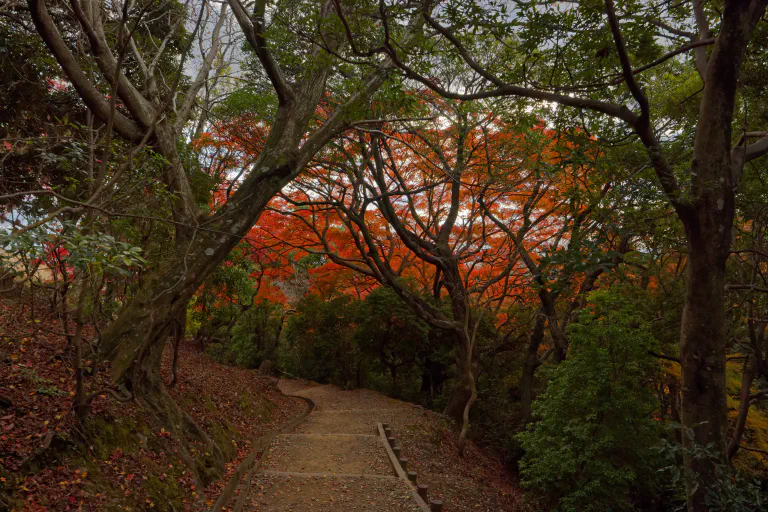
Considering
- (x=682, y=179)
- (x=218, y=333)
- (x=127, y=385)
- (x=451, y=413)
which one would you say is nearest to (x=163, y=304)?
(x=127, y=385)

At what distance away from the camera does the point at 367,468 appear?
24.0 feet

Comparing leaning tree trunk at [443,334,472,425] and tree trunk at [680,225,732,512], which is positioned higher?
tree trunk at [680,225,732,512]

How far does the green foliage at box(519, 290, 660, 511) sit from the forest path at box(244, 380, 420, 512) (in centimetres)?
311

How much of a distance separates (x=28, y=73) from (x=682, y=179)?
36.5 feet

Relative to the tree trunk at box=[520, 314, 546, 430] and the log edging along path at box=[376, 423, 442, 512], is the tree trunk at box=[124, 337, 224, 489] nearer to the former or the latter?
the log edging along path at box=[376, 423, 442, 512]

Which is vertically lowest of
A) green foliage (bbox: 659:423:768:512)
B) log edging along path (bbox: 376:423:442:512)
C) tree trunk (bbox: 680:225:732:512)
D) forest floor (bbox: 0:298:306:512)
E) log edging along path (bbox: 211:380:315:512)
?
log edging along path (bbox: 211:380:315:512)

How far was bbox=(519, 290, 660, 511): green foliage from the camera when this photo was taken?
7.43 meters

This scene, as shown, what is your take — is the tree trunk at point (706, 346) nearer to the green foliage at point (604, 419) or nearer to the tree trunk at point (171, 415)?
the green foliage at point (604, 419)

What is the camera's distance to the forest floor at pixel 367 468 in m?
5.92

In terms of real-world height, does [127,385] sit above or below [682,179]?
below

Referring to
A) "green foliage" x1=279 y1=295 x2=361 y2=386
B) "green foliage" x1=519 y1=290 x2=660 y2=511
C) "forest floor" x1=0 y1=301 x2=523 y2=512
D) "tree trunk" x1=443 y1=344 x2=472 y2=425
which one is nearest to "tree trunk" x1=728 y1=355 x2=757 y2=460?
"green foliage" x1=519 y1=290 x2=660 y2=511

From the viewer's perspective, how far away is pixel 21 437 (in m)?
3.92

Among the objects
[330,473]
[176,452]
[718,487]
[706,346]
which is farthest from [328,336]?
[718,487]

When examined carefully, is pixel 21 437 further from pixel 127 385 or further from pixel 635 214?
pixel 635 214
